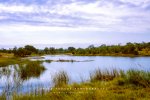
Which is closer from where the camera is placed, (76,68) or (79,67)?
(76,68)

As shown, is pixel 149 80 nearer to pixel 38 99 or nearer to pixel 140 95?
pixel 140 95

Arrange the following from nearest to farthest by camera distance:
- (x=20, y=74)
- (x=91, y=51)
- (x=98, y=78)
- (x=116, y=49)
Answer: (x=98, y=78)
(x=20, y=74)
(x=116, y=49)
(x=91, y=51)

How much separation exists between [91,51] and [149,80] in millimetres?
55247

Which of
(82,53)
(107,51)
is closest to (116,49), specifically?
(107,51)

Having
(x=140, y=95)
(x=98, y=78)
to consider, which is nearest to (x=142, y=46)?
(x=98, y=78)

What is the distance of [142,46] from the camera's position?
56.6 metres

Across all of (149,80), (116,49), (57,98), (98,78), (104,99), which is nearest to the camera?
(104,99)

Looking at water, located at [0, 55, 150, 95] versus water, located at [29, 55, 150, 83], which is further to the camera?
water, located at [29, 55, 150, 83]

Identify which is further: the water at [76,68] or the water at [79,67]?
the water at [79,67]

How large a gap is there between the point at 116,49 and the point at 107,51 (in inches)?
157

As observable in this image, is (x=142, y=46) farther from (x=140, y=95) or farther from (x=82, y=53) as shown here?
(x=140, y=95)

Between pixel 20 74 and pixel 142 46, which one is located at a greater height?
pixel 142 46

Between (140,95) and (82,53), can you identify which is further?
(82,53)

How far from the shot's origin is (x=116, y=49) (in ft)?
182
